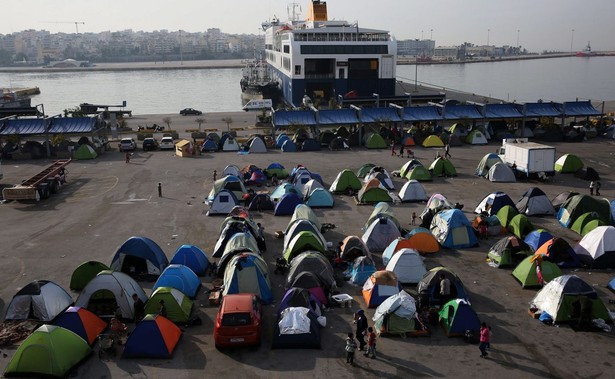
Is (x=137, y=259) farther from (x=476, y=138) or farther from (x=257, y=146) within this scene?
(x=476, y=138)

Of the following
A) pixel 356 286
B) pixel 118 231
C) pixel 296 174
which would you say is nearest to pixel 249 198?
pixel 296 174

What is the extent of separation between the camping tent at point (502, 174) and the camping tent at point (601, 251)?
12232 millimetres

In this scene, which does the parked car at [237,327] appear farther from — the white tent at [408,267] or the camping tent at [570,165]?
the camping tent at [570,165]

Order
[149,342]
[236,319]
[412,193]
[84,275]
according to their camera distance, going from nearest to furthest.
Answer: [149,342], [236,319], [84,275], [412,193]

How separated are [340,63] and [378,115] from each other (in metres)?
24.2

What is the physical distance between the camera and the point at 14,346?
14.4 m

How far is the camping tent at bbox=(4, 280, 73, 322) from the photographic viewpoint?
15.5m

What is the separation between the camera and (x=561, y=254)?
62.6 ft

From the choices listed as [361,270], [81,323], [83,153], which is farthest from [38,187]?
[361,270]

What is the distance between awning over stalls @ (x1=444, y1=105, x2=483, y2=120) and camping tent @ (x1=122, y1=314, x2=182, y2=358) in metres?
36.0

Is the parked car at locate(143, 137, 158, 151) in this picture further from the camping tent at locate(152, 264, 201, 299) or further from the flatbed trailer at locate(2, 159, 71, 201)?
the camping tent at locate(152, 264, 201, 299)

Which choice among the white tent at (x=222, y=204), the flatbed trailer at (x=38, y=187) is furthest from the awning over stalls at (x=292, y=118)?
the white tent at (x=222, y=204)

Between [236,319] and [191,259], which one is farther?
[191,259]

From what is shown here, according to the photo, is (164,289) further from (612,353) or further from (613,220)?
(613,220)
